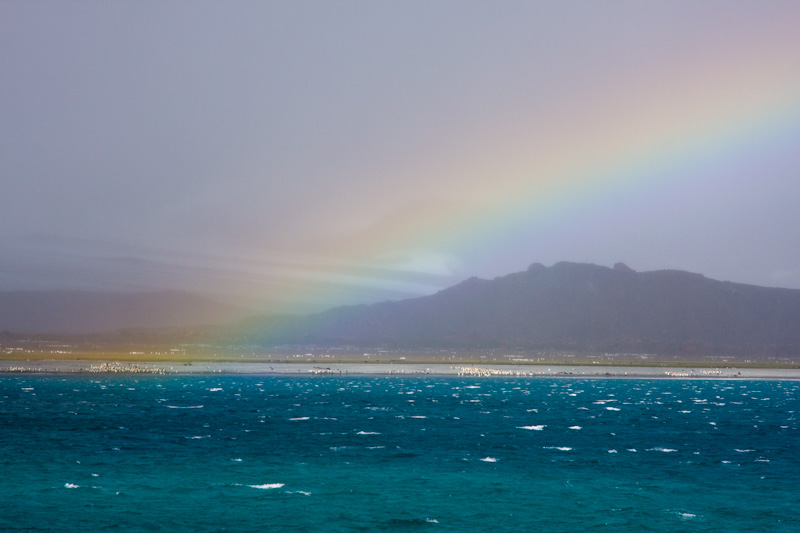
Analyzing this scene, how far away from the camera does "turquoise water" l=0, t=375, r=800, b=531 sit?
33.9 meters

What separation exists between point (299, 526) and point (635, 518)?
1513cm

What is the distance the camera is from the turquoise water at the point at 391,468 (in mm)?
33906

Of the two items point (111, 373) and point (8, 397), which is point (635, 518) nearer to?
point (8, 397)

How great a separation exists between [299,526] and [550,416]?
5624 cm

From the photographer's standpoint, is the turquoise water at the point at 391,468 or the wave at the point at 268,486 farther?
the wave at the point at 268,486

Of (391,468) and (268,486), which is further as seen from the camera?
(391,468)

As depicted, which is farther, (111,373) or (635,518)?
(111,373)

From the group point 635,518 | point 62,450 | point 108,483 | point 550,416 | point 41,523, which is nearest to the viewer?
point 41,523

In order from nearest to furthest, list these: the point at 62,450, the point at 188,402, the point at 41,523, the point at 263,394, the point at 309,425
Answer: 1. the point at 41,523
2. the point at 62,450
3. the point at 309,425
4. the point at 188,402
5. the point at 263,394

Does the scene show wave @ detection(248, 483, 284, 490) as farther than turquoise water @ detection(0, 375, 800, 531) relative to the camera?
Yes

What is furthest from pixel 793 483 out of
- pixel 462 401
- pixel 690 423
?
pixel 462 401

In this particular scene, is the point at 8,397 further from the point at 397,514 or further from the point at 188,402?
the point at 397,514

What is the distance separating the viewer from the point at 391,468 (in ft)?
154

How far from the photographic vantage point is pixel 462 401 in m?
106
